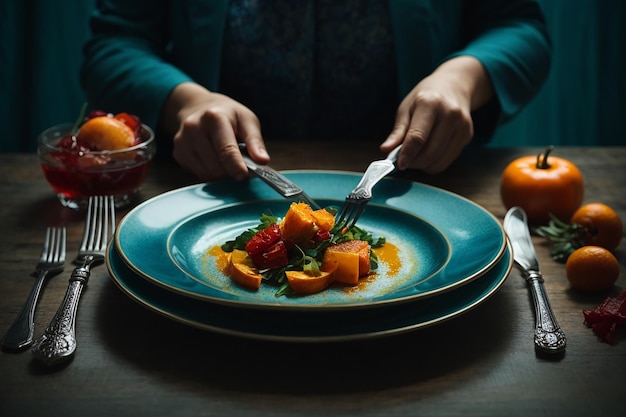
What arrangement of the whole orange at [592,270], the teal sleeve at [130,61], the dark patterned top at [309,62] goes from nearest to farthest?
the whole orange at [592,270] < the teal sleeve at [130,61] < the dark patterned top at [309,62]

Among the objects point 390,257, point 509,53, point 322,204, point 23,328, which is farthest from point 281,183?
point 509,53

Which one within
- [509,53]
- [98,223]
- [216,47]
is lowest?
[98,223]

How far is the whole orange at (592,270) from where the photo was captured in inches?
38.9

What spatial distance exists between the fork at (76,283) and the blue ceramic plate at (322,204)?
0.07 meters

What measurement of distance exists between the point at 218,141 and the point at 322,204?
0.21 metres

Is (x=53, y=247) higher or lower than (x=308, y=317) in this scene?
lower

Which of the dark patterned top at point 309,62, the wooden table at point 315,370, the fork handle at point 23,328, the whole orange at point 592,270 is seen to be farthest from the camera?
the dark patterned top at point 309,62

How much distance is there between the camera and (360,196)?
1116mm

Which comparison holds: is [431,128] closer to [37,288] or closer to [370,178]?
[370,178]

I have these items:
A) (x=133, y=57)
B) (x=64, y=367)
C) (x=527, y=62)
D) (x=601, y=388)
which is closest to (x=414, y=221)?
(x=601, y=388)

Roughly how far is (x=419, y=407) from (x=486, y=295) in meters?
0.19

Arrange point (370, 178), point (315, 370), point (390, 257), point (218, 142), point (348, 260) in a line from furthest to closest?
point (218, 142), point (370, 178), point (390, 257), point (348, 260), point (315, 370)

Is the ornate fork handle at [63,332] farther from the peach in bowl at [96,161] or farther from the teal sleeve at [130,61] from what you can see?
the teal sleeve at [130,61]

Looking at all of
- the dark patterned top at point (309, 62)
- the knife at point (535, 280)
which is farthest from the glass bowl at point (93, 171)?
the knife at point (535, 280)
